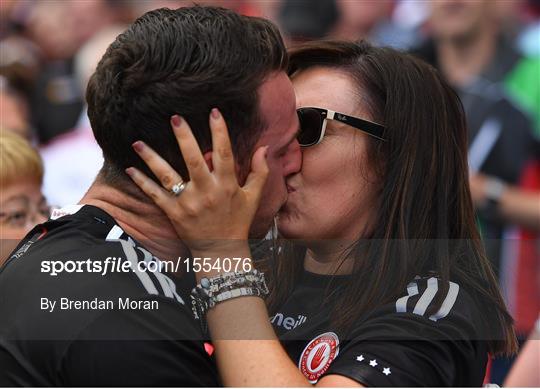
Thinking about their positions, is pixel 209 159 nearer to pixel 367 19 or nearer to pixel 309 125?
pixel 309 125

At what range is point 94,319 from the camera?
210 centimetres

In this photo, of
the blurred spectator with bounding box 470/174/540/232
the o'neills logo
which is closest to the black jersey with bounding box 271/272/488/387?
the o'neills logo

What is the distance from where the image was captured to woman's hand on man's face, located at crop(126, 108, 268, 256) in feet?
7.45

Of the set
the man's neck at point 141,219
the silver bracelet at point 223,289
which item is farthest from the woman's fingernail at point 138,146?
the silver bracelet at point 223,289

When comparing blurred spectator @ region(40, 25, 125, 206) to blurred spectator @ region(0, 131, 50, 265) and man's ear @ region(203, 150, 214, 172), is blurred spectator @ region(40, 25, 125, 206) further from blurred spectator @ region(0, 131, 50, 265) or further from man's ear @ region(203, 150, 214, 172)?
man's ear @ region(203, 150, 214, 172)

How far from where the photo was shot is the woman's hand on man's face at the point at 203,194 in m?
2.27

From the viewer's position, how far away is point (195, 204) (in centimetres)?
230

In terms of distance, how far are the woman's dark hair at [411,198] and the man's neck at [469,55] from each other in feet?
7.96

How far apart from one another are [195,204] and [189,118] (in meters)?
0.20

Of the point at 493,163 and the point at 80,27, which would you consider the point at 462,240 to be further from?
the point at 80,27

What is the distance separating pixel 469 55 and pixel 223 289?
3.33 meters

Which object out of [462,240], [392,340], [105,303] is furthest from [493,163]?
[105,303]

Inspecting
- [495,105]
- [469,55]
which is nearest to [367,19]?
[469,55]

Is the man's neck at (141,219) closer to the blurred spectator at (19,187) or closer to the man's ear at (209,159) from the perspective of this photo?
the man's ear at (209,159)
